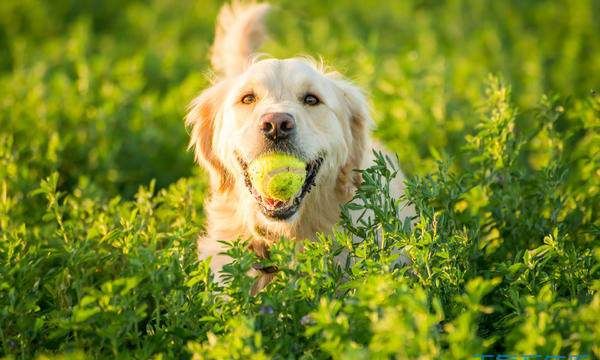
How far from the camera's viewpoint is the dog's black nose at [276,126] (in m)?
4.49

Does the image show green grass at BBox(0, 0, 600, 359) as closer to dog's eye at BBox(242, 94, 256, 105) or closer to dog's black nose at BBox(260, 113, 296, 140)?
dog's black nose at BBox(260, 113, 296, 140)

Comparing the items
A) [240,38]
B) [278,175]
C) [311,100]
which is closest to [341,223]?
[278,175]

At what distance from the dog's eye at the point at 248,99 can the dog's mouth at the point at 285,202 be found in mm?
333

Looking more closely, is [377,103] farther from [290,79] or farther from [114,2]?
[114,2]

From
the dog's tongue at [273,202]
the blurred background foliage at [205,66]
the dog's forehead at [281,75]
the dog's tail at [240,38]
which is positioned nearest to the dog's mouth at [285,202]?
the dog's tongue at [273,202]

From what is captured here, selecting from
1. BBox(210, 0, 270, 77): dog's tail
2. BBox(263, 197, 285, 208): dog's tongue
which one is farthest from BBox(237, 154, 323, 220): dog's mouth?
BBox(210, 0, 270, 77): dog's tail

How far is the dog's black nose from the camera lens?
14.7 ft

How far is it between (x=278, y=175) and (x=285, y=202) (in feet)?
0.61

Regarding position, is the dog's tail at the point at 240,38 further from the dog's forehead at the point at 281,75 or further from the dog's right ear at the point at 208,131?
the dog's forehead at the point at 281,75

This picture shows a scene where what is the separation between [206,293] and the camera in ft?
11.9

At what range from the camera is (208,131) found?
17.4 ft

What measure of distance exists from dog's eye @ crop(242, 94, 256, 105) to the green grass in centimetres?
66

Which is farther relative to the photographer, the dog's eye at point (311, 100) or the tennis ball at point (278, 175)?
the dog's eye at point (311, 100)

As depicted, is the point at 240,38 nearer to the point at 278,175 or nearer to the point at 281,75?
the point at 281,75
